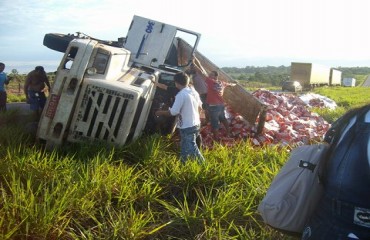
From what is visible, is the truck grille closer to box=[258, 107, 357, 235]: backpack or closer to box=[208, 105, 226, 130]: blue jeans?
box=[208, 105, 226, 130]: blue jeans

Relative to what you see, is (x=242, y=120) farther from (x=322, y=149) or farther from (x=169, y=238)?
(x=322, y=149)

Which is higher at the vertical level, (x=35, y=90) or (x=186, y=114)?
(x=35, y=90)

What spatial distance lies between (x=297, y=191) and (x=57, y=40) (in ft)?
25.3

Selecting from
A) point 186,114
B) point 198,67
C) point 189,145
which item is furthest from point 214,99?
point 189,145

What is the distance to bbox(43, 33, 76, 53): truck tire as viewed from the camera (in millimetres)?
8734

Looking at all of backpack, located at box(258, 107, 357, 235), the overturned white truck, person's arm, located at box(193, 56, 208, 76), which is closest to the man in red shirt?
person's arm, located at box(193, 56, 208, 76)

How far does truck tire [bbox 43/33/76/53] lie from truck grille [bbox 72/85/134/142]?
3.45 meters

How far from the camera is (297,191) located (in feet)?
7.36

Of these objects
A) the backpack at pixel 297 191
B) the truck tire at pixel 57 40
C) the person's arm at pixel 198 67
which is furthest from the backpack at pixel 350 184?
the truck tire at pixel 57 40

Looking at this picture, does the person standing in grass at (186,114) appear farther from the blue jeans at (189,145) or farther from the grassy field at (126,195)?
the grassy field at (126,195)

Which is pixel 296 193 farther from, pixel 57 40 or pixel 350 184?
pixel 57 40

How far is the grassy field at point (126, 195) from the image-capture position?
11.5 feet

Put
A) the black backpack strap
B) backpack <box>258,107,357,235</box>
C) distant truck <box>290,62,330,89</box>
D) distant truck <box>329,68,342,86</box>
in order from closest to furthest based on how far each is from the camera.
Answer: the black backpack strap
backpack <box>258,107,357,235</box>
distant truck <box>290,62,330,89</box>
distant truck <box>329,68,342,86</box>

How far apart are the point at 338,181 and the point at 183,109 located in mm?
4085
